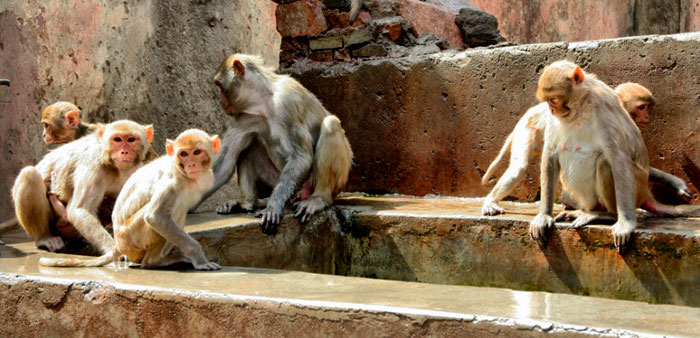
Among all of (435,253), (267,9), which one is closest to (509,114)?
(435,253)

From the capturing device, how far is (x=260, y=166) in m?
6.78

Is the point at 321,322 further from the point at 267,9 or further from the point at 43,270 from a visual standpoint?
the point at 267,9

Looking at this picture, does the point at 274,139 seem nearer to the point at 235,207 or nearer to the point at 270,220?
the point at 235,207

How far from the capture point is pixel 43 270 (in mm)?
4098

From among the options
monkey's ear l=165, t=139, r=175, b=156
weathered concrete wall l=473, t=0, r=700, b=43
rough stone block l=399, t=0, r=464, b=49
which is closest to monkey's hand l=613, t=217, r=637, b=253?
monkey's ear l=165, t=139, r=175, b=156

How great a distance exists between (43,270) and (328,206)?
2660mm

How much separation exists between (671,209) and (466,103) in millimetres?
2063

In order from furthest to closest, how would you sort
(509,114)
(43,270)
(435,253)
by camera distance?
(509,114)
(435,253)
(43,270)

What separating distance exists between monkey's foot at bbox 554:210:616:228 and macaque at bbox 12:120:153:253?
9.16 feet

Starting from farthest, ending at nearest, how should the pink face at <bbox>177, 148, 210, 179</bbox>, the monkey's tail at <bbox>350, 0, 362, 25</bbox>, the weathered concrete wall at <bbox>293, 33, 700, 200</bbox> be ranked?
1. the monkey's tail at <bbox>350, 0, 362, 25</bbox>
2. the weathered concrete wall at <bbox>293, 33, 700, 200</bbox>
3. the pink face at <bbox>177, 148, 210, 179</bbox>

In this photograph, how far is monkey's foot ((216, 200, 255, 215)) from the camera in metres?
6.35

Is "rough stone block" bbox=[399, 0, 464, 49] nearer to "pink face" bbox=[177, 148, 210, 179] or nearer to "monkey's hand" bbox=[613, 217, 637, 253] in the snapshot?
"monkey's hand" bbox=[613, 217, 637, 253]

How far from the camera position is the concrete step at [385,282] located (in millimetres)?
3041

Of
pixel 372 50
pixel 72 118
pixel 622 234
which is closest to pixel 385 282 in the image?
pixel 622 234
